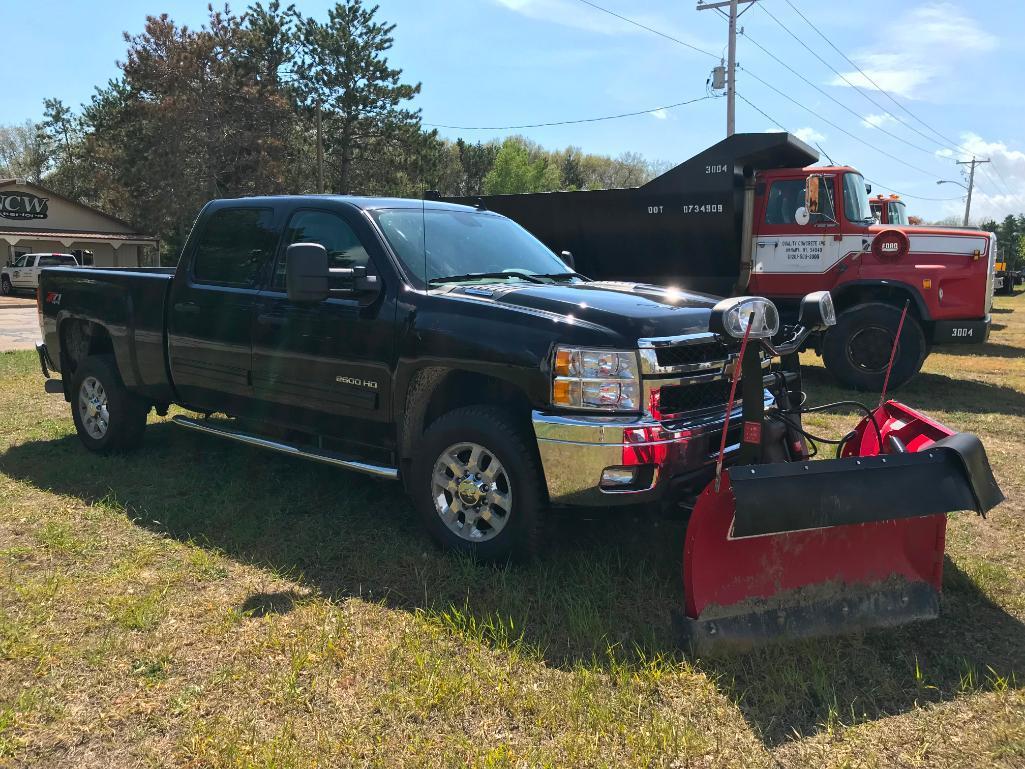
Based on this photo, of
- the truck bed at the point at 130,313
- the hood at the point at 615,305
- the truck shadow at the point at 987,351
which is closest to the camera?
the hood at the point at 615,305

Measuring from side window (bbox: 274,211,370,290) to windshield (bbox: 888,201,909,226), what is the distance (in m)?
9.31

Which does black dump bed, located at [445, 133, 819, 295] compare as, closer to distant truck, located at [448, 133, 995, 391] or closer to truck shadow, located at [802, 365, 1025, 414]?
distant truck, located at [448, 133, 995, 391]

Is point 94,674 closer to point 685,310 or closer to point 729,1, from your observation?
point 685,310

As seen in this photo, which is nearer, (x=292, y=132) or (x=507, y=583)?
(x=507, y=583)

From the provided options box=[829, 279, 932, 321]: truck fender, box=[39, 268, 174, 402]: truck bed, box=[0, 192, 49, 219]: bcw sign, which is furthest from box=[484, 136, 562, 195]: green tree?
box=[39, 268, 174, 402]: truck bed

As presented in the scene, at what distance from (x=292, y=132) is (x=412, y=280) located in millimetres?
41753

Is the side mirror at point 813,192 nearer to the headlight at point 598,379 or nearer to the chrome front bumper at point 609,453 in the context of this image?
the chrome front bumper at point 609,453

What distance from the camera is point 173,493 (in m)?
5.23

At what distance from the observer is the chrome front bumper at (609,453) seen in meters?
Result: 3.46

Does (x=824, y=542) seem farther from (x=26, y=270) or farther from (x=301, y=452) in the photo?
(x=26, y=270)

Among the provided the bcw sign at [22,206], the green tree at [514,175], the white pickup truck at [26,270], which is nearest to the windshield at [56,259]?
the white pickup truck at [26,270]

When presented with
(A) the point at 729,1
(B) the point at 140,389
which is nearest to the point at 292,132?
(A) the point at 729,1

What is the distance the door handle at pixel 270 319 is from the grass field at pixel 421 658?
45.7 inches

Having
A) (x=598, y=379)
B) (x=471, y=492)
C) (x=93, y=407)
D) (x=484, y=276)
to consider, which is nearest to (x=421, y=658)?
(x=471, y=492)
